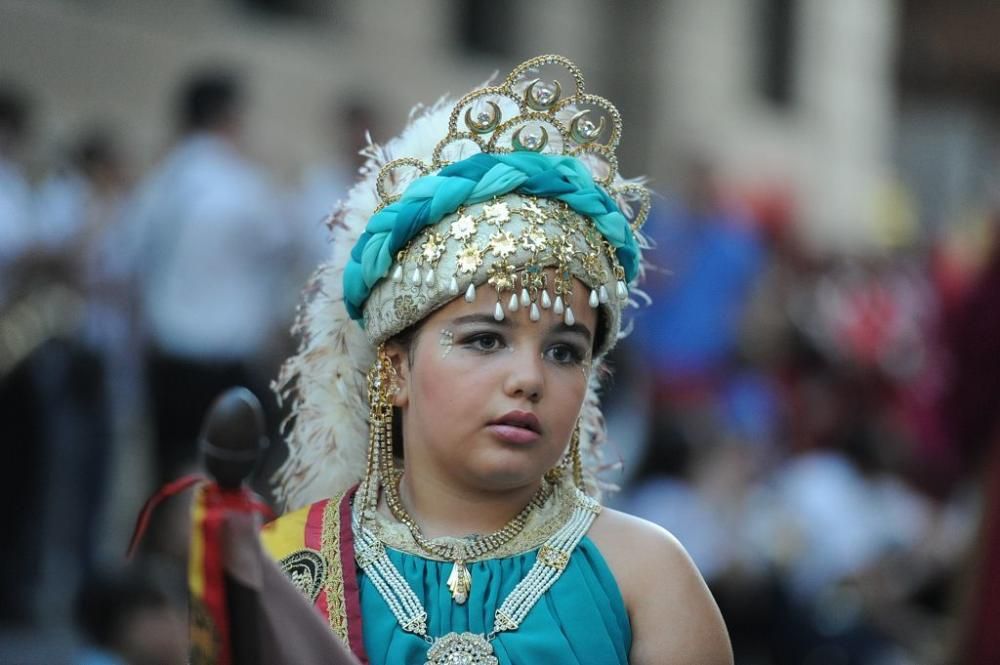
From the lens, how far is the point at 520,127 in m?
3.31

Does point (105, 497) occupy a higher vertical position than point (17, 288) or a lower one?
lower

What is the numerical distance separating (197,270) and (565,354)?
4.23 meters

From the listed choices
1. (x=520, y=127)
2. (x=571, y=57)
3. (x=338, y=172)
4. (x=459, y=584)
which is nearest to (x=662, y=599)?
(x=459, y=584)

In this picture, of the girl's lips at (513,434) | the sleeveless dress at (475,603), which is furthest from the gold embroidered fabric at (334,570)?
the girl's lips at (513,434)

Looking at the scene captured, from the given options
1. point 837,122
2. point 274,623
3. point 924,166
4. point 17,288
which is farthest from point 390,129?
point 924,166

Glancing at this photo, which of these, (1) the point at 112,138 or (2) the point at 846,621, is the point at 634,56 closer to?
(1) the point at 112,138

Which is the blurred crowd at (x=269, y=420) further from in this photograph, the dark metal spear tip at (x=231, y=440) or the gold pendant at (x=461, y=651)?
the dark metal spear tip at (x=231, y=440)

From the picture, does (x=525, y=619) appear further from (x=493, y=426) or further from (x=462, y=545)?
(x=493, y=426)

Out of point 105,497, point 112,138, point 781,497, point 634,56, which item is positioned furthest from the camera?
point 634,56

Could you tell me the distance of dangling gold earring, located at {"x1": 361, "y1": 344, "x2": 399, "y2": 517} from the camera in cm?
333

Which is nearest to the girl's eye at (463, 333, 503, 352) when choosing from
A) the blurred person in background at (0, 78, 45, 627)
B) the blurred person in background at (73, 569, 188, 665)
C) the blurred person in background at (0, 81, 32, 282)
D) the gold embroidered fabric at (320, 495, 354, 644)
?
the gold embroidered fabric at (320, 495, 354, 644)

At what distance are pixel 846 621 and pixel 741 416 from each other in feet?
7.66

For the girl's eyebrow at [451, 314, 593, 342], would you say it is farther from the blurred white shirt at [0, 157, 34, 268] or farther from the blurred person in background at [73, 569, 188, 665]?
the blurred white shirt at [0, 157, 34, 268]

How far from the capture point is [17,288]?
21.6 ft
